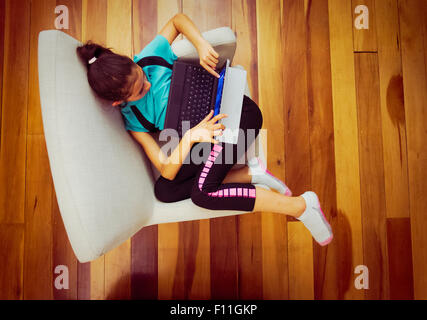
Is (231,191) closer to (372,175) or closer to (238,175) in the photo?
(238,175)

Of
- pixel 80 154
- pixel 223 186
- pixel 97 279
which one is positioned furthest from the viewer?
pixel 97 279

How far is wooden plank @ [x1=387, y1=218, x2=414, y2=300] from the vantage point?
1221 millimetres

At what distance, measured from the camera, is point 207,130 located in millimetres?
829

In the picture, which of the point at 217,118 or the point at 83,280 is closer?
the point at 217,118

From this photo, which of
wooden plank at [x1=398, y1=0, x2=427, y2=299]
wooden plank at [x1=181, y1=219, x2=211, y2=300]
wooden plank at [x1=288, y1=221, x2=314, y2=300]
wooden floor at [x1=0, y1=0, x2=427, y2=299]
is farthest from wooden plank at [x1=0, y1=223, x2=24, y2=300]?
wooden plank at [x1=398, y1=0, x2=427, y2=299]

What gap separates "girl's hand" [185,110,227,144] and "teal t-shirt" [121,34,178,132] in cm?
14

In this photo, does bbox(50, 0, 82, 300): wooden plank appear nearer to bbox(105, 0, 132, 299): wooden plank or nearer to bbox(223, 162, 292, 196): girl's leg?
bbox(105, 0, 132, 299): wooden plank

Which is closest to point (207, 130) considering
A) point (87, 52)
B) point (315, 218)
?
point (87, 52)

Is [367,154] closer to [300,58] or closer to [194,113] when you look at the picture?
[300,58]

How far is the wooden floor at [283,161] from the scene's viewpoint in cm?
122

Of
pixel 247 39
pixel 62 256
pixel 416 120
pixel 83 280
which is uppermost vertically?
pixel 247 39

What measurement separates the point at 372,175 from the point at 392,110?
34 cm
